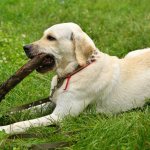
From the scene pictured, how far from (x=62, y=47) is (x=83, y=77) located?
1.21 feet

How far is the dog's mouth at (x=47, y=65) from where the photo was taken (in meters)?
6.47

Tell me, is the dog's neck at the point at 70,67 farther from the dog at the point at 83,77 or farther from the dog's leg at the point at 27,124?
the dog's leg at the point at 27,124

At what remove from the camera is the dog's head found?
6426mm

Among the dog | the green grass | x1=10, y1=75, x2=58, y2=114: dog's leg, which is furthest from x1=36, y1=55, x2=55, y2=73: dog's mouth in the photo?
the green grass

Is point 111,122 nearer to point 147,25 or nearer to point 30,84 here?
point 30,84

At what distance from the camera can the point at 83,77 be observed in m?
6.41

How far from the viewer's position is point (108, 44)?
32.4ft

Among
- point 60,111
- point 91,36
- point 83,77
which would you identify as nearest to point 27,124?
point 60,111

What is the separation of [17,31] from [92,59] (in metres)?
4.07

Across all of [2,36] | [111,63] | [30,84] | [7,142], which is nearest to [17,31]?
[2,36]

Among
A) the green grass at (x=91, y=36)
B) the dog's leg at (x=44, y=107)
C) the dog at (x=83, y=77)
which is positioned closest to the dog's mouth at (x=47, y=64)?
the dog at (x=83, y=77)

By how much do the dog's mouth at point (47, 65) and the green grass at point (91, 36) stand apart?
488 millimetres

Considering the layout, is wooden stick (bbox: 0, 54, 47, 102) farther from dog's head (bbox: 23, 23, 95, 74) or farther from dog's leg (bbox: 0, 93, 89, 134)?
dog's leg (bbox: 0, 93, 89, 134)

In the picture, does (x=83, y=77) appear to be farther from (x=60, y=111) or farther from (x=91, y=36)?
(x=91, y=36)
